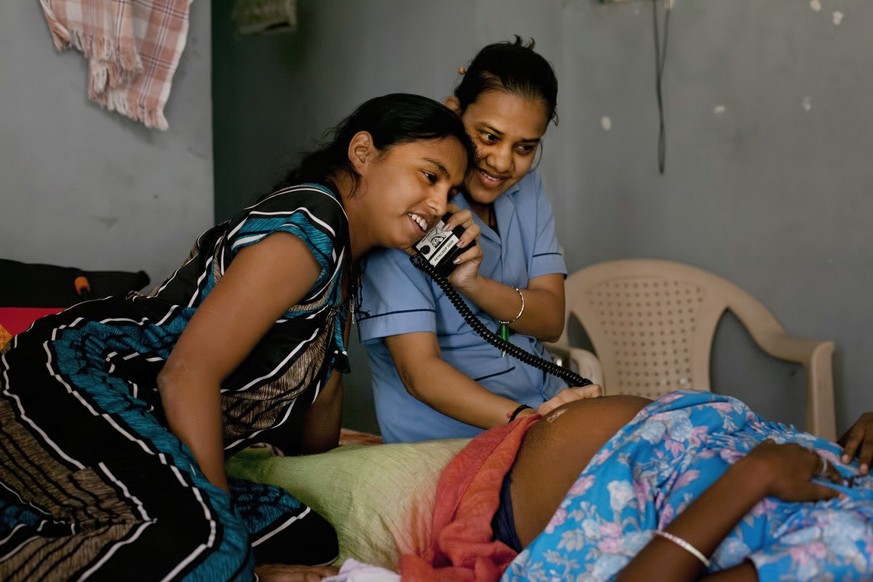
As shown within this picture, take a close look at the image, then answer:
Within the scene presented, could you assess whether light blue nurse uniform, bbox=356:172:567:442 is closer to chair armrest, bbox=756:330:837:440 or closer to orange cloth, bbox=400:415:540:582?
orange cloth, bbox=400:415:540:582

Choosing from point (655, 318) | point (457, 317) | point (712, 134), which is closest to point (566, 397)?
point (457, 317)

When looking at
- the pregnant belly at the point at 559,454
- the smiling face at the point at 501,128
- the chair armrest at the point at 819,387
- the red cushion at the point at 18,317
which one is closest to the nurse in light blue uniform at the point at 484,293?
the smiling face at the point at 501,128

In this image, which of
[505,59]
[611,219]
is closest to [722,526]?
[505,59]

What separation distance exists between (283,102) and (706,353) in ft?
6.32

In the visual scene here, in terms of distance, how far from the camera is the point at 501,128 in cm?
188

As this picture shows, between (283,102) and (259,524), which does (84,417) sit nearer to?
(259,524)

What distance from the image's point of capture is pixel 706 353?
114 inches

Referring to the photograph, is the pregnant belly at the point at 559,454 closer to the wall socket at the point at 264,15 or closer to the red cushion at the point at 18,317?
the red cushion at the point at 18,317

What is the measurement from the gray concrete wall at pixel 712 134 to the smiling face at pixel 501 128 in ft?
2.91

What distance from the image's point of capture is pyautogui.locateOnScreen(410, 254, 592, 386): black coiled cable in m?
1.85

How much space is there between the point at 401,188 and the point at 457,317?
41 centimetres

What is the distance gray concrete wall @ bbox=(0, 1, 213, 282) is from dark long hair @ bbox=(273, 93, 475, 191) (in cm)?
71

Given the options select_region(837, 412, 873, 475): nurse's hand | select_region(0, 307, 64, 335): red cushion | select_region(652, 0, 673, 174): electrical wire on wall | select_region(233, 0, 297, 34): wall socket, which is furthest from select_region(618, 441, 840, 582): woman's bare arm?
select_region(233, 0, 297, 34): wall socket

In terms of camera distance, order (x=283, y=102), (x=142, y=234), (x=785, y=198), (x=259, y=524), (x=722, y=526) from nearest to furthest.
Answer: (x=722, y=526)
(x=259, y=524)
(x=142, y=234)
(x=785, y=198)
(x=283, y=102)
